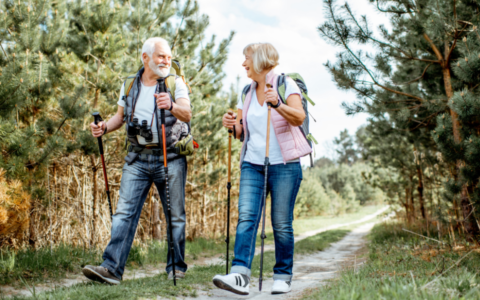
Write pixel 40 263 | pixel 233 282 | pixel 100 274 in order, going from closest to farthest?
pixel 233 282 < pixel 100 274 < pixel 40 263

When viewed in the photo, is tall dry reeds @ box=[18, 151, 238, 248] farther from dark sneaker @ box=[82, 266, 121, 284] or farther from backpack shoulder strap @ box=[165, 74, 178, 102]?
backpack shoulder strap @ box=[165, 74, 178, 102]

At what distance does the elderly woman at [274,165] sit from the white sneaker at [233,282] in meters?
0.13

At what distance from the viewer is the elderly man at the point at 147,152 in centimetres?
337

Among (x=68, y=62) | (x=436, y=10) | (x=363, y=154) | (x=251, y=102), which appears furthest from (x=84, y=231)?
(x=363, y=154)

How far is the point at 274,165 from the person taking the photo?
319 cm

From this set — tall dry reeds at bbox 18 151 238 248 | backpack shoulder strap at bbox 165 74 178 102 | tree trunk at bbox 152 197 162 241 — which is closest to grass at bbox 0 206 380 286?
tall dry reeds at bbox 18 151 238 248

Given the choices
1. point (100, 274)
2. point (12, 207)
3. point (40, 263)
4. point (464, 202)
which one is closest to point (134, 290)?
point (100, 274)

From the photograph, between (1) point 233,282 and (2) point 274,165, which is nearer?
(1) point 233,282

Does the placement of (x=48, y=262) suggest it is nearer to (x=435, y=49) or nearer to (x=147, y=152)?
(x=147, y=152)

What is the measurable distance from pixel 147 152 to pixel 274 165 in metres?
1.18

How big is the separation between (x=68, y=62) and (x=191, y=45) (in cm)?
338

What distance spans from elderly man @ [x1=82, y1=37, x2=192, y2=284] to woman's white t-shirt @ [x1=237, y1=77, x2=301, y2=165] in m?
0.61

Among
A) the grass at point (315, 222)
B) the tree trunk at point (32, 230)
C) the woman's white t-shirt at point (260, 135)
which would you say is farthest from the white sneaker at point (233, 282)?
the grass at point (315, 222)

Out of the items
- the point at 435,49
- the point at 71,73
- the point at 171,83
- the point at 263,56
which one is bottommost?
the point at 171,83
